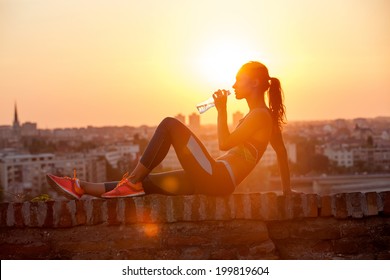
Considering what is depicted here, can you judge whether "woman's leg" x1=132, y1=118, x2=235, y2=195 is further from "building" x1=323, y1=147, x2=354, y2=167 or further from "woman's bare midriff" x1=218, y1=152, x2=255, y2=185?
"building" x1=323, y1=147, x2=354, y2=167

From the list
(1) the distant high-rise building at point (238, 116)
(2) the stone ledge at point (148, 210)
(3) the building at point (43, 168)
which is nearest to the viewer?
(2) the stone ledge at point (148, 210)

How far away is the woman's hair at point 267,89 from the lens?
2.82 metres

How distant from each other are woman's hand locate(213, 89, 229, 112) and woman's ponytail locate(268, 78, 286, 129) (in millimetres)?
203

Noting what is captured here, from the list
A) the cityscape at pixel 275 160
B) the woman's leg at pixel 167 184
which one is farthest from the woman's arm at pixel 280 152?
the cityscape at pixel 275 160

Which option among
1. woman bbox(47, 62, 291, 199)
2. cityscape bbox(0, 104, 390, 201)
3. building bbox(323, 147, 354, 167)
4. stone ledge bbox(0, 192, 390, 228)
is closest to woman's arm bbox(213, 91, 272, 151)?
woman bbox(47, 62, 291, 199)

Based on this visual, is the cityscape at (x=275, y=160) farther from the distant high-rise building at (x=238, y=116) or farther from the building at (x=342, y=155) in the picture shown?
the distant high-rise building at (x=238, y=116)

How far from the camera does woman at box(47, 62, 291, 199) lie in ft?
8.51

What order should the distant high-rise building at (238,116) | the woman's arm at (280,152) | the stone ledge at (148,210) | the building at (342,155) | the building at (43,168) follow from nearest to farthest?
1. the stone ledge at (148,210)
2. the woman's arm at (280,152)
3. the distant high-rise building at (238,116)
4. the building at (43,168)
5. the building at (342,155)

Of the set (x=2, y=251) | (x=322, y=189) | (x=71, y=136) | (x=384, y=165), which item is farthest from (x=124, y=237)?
(x=71, y=136)

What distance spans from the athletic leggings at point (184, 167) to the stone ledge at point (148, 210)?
2.8 inches

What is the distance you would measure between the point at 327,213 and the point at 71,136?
80.0m

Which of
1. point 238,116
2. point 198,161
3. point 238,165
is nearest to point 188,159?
point 198,161

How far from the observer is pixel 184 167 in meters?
2.65

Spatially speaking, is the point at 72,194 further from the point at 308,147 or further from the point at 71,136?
the point at 71,136
